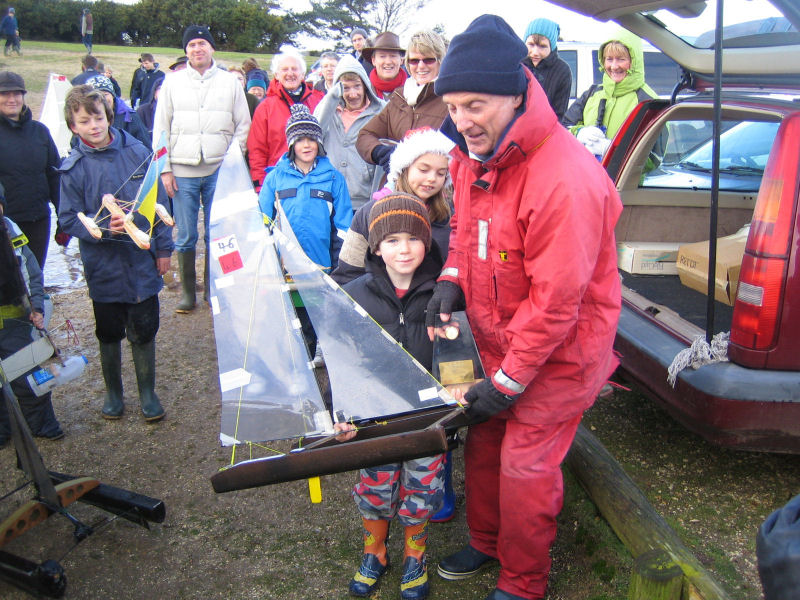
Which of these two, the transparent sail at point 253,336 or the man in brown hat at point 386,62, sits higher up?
the man in brown hat at point 386,62

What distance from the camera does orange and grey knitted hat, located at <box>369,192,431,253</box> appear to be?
109 inches

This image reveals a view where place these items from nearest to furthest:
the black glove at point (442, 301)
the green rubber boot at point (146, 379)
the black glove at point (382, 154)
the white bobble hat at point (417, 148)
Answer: the black glove at point (442, 301)
the white bobble hat at point (417, 148)
the green rubber boot at point (146, 379)
the black glove at point (382, 154)

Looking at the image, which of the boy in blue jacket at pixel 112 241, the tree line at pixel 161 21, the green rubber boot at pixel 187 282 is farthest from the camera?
the tree line at pixel 161 21

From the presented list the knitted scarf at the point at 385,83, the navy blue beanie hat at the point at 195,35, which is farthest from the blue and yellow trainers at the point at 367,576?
the navy blue beanie hat at the point at 195,35

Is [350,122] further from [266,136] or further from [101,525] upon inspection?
[101,525]

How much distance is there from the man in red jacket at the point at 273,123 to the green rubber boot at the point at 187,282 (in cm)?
89

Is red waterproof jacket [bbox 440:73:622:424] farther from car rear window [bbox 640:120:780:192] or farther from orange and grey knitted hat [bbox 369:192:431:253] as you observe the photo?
car rear window [bbox 640:120:780:192]

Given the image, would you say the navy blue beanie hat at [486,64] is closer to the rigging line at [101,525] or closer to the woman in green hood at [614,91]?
the rigging line at [101,525]

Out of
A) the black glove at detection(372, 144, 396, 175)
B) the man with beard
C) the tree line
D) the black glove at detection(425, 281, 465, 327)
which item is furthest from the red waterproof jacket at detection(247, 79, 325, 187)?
the tree line

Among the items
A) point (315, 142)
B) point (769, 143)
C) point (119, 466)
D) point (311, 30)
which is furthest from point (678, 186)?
point (311, 30)

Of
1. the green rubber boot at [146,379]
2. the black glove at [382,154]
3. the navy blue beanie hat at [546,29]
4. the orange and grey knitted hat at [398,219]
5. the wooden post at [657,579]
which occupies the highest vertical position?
the navy blue beanie hat at [546,29]

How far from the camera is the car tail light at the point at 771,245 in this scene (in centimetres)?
269

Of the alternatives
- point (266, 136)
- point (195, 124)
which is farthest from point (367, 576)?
point (195, 124)

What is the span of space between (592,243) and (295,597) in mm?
1835
